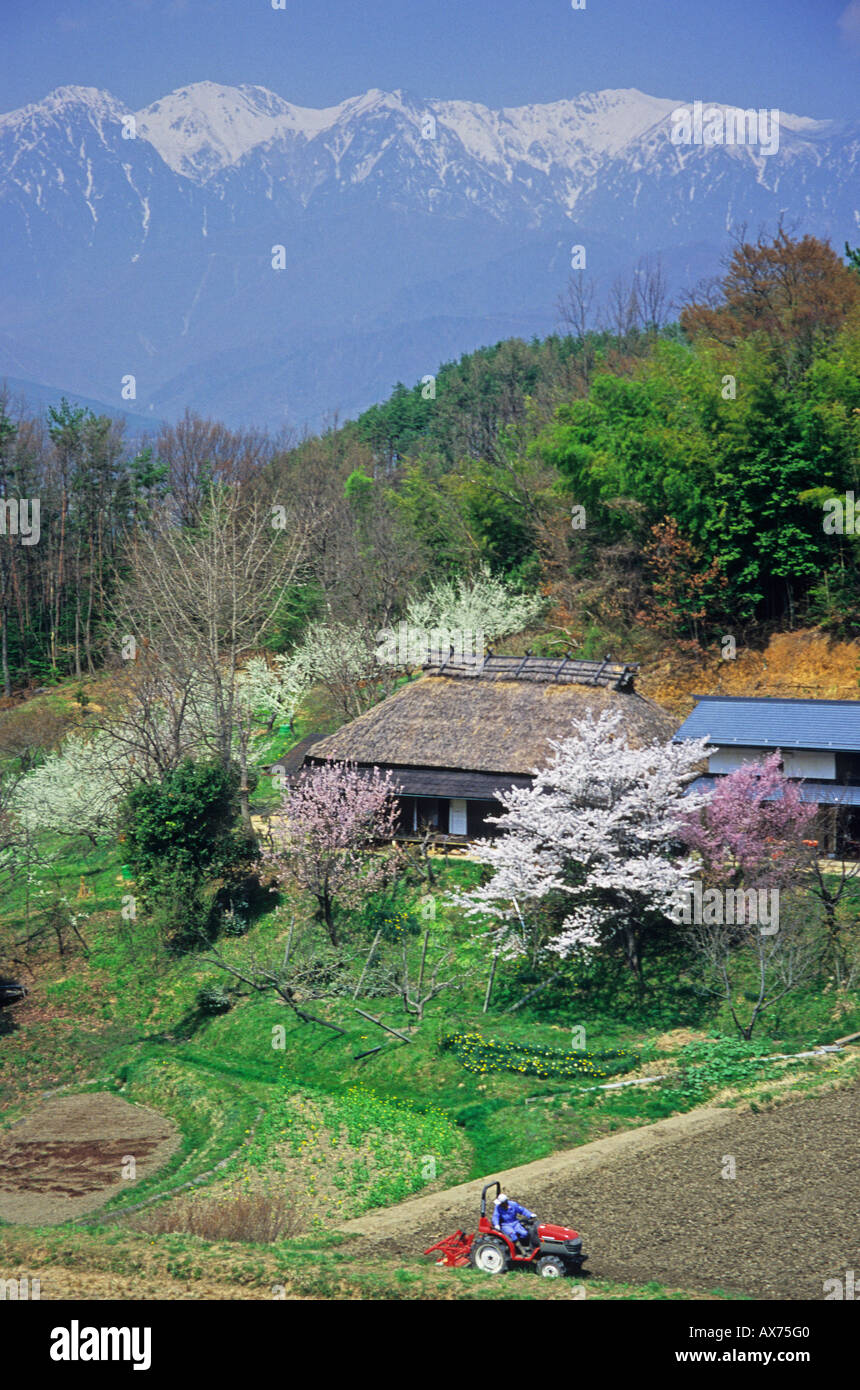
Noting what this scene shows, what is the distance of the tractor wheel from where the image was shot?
48.2ft

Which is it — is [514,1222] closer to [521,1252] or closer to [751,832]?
[521,1252]

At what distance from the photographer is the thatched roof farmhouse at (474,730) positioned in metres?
30.6

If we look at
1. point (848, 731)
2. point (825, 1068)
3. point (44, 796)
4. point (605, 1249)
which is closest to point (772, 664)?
point (848, 731)

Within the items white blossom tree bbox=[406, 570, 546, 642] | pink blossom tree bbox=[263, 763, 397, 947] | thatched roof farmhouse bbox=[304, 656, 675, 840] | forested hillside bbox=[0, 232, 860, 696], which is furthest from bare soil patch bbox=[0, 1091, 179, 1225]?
white blossom tree bbox=[406, 570, 546, 642]

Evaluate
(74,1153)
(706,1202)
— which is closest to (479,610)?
(74,1153)

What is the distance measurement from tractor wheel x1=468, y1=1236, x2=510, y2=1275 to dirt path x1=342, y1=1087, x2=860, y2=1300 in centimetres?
121

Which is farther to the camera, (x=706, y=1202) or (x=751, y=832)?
(x=751, y=832)

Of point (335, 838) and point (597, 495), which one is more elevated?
point (597, 495)

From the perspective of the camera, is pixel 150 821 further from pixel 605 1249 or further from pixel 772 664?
pixel 772 664

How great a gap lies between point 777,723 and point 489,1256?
1735 cm

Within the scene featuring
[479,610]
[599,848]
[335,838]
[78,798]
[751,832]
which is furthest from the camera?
[479,610]

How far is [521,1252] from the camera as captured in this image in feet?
48.4

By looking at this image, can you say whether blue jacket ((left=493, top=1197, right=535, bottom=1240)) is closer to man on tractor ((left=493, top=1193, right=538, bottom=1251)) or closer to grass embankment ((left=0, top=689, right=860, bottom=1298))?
man on tractor ((left=493, top=1193, right=538, bottom=1251))

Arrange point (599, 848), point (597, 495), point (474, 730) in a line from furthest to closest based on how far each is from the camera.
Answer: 1. point (597, 495)
2. point (474, 730)
3. point (599, 848)
